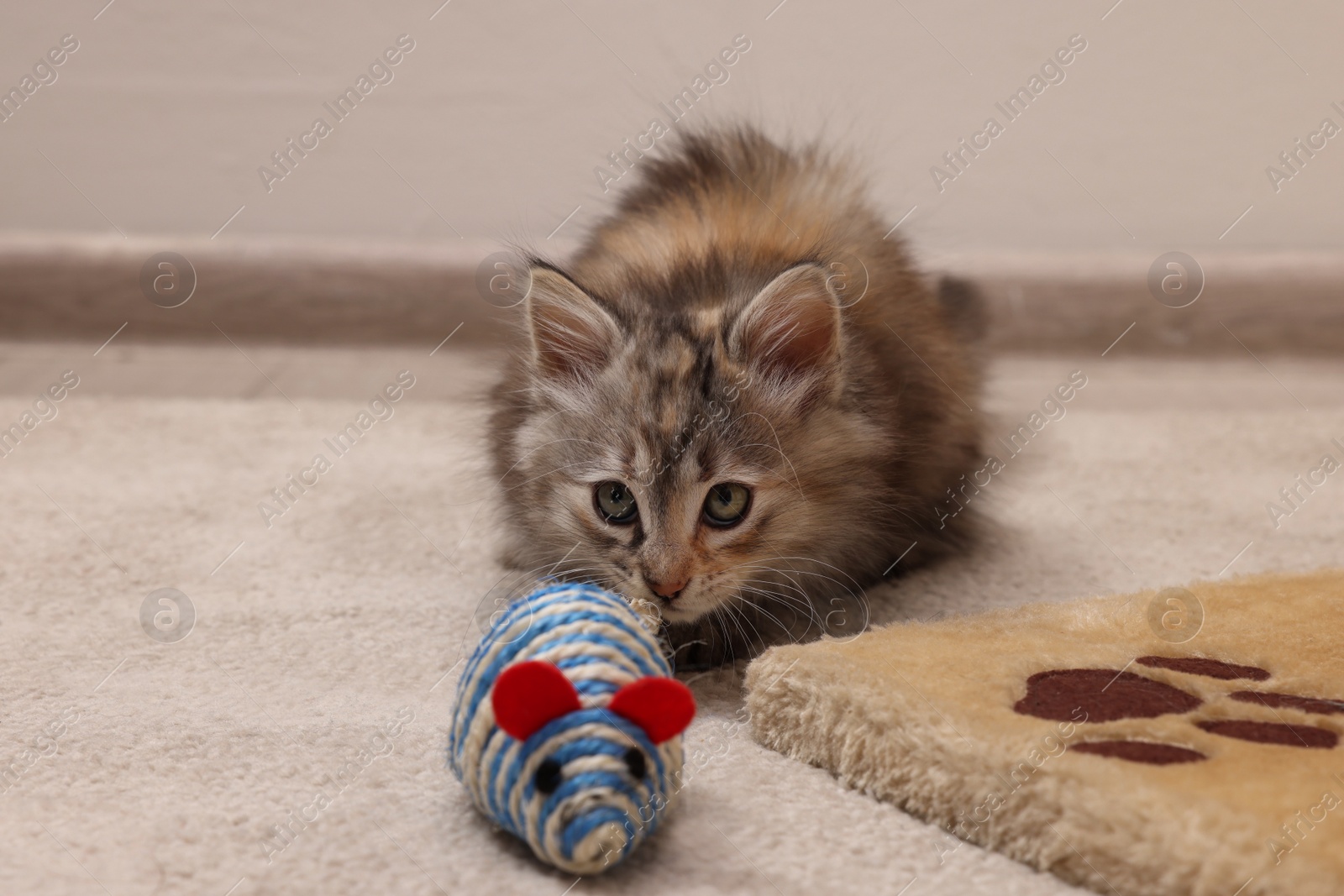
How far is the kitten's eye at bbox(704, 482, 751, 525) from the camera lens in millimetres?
1504

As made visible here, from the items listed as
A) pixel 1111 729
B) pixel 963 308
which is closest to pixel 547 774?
pixel 1111 729

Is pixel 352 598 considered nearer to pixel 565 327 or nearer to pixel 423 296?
pixel 565 327

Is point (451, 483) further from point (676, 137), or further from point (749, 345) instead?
point (749, 345)

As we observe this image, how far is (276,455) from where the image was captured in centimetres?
265

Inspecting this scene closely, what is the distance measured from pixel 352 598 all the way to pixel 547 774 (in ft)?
3.08

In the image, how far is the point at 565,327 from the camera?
64.3 inches

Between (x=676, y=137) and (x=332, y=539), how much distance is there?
0.98m

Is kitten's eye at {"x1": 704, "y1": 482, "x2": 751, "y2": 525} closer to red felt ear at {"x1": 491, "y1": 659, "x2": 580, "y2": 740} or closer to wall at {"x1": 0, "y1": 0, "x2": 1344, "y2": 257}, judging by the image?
red felt ear at {"x1": 491, "y1": 659, "x2": 580, "y2": 740}

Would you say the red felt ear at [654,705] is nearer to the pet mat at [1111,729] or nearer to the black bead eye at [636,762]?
the black bead eye at [636,762]

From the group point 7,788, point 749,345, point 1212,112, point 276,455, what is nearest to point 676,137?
point 749,345

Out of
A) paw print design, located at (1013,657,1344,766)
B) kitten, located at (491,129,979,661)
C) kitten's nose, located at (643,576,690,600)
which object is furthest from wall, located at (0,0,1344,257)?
paw print design, located at (1013,657,1344,766)

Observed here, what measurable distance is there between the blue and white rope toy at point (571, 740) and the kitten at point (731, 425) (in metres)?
0.35

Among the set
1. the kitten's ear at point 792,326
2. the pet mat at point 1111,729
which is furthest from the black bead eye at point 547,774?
the kitten's ear at point 792,326

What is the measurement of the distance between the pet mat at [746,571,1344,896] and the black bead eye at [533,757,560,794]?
0.38 meters
